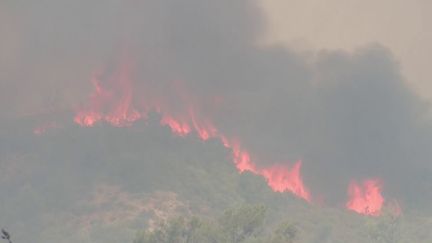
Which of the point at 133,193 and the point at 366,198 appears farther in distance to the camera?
the point at 366,198

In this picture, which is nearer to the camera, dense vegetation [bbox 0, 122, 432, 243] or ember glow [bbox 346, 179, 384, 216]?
dense vegetation [bbox 0, 122, 432, 243]

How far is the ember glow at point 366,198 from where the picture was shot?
628 feet

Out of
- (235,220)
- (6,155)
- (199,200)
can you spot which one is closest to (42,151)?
(6,155)

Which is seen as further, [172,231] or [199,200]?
[199,200]

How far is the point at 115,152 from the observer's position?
16962 centimetres

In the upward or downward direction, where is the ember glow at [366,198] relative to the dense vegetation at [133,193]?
upward

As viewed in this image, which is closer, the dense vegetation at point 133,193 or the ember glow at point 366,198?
the dense vegetation at point 133,193

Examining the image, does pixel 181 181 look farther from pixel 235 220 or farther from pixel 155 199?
pixel 235 220

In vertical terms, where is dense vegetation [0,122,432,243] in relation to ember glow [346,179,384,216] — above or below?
below

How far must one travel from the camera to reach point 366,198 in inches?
7721

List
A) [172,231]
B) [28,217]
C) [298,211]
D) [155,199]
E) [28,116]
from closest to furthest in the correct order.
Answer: [172,231] < [28,217] < [155,199] < [298,211] < [28,116]

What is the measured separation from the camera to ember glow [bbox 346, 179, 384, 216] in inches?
7539

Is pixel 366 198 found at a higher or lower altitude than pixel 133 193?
higher

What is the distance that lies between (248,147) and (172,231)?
4567 inches
